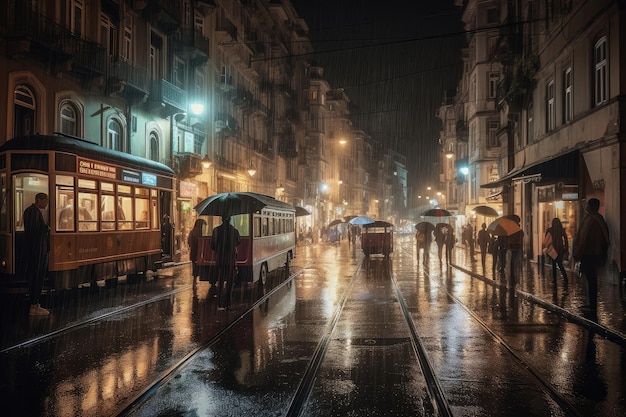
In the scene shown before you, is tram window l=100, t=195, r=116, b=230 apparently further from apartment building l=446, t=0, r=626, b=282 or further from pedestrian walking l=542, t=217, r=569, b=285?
apartment building l=446, t=0, r=626, b=282

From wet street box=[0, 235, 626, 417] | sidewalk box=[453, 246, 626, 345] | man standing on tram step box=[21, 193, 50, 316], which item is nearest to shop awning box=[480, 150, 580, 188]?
sidewalk box=[453, 246, 626, 345]

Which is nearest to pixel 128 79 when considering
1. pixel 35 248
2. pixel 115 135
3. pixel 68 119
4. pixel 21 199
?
pixel 115 135

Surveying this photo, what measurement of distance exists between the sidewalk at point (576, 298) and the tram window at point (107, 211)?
1141 cm

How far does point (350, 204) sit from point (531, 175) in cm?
9389

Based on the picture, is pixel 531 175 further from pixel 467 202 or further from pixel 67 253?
pixel 467 202

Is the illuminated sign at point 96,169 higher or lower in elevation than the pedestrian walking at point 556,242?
higher

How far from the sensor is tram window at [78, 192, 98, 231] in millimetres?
14016

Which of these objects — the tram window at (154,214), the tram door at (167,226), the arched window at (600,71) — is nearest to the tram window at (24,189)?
the tram window at (154,214)

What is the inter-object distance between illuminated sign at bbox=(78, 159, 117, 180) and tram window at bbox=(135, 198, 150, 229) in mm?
1776

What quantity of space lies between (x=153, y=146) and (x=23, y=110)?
10455 mm

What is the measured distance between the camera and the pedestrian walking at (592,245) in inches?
446

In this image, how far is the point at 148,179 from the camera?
17.8m

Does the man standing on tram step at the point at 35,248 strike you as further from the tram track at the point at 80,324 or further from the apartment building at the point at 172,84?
the apartment building at the point at 172,84

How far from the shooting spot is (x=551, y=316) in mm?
11773
